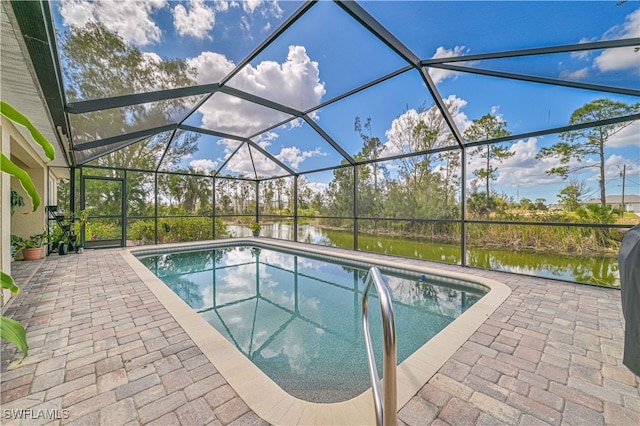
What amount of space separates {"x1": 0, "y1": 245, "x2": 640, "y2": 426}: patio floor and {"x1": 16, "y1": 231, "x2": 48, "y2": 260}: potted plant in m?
4.09

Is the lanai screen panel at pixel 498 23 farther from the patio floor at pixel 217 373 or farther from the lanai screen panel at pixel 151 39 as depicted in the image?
the patio floor at pixel 217 373

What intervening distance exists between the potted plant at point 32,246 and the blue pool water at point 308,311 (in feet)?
7.99

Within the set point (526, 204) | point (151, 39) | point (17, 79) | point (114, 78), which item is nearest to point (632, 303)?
point (151, 39)

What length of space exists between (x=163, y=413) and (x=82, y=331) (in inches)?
80.5

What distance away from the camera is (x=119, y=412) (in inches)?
73.9

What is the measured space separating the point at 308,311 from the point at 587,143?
758 centimetres

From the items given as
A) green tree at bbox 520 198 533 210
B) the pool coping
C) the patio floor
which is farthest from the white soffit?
green tree at bbox 520 198 533 210

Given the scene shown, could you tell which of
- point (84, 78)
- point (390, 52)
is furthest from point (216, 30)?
point (390, 52)

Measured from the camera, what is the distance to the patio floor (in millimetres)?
1881

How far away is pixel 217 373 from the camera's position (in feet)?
7.61

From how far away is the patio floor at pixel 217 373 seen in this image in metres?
1.88

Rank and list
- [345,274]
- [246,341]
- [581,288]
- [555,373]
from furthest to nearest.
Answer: [345,274] < [581,288] < [246,341] < [555,373]

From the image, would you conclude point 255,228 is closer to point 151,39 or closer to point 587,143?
point 151,39

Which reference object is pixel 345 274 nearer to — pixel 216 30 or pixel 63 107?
pixel 216 30
